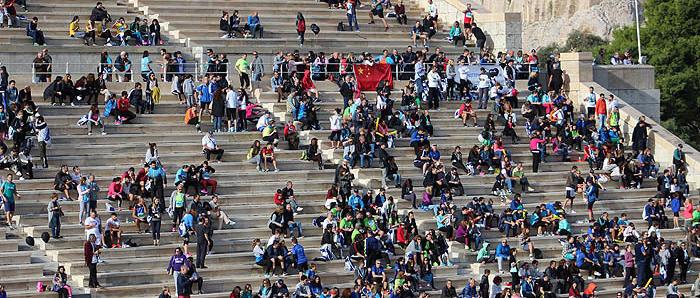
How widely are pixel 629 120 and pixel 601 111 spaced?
3.36 feet

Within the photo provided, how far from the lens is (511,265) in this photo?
4694 centimetres

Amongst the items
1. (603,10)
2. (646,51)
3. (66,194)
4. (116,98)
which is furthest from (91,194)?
(603,10)

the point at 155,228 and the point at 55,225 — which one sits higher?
the point at 55,225

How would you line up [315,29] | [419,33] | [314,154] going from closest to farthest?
[314,154]
[315,29]
[419,33]

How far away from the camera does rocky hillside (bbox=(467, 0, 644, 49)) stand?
157 meters

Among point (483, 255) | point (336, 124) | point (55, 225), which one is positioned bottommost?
point (483, 255)

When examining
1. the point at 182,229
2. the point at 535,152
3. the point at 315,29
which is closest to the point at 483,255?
the point at 535,152

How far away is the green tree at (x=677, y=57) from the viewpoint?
84.7 m

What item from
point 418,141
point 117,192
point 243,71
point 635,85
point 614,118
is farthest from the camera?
point 635,85

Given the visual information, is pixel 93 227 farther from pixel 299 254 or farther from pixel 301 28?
pixel 301 28

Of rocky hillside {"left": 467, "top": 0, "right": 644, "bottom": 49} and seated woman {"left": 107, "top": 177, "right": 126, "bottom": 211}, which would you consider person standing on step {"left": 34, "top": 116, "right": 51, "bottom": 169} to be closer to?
seated woman {"left": 107, "top": 177, "right": 126, "bottom": 211}

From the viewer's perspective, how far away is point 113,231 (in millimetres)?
45031

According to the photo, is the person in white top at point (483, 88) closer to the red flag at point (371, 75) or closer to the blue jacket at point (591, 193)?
the red flag at point (371, 75)

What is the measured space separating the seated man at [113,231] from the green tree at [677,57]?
4225 centimetres
